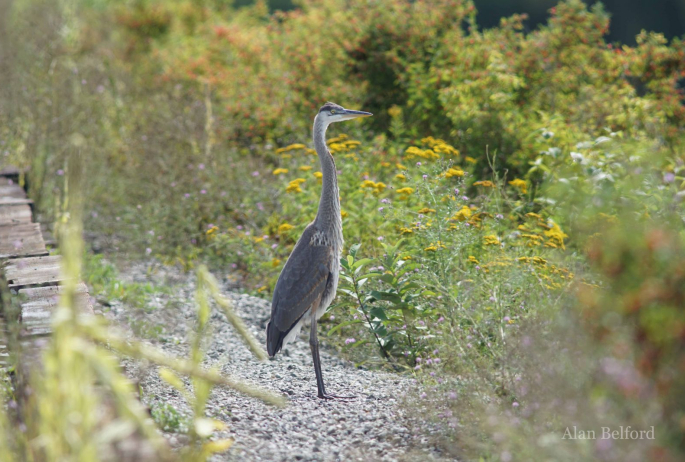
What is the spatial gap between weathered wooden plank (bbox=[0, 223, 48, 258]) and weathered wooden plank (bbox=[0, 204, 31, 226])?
0.10m

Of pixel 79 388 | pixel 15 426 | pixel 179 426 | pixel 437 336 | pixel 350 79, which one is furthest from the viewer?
pixel 350 79

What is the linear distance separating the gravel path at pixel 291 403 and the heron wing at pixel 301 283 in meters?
0.40

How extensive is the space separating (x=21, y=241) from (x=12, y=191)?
170 centimetres

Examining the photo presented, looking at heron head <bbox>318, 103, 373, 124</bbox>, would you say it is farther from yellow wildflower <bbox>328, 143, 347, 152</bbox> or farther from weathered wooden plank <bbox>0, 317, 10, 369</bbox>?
weathered wooden plank <bbox>0, 317, 10, 369</bbox>

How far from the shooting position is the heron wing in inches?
159

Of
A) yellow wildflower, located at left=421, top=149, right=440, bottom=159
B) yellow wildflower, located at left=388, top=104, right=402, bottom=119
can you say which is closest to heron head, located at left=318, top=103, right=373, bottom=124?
yellow wildflower, located at left=421, top=149, right=440, bottom=159

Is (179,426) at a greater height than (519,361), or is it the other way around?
(519,361)

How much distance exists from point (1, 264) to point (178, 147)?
3.21m

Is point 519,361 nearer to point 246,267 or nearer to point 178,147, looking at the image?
point 246,267

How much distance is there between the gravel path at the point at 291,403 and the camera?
3.17m

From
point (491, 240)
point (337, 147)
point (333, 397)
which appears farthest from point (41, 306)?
point (337, 147)

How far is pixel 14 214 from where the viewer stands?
549cm

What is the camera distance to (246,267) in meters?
6.25

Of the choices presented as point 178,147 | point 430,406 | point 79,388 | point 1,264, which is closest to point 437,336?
point 430,406
